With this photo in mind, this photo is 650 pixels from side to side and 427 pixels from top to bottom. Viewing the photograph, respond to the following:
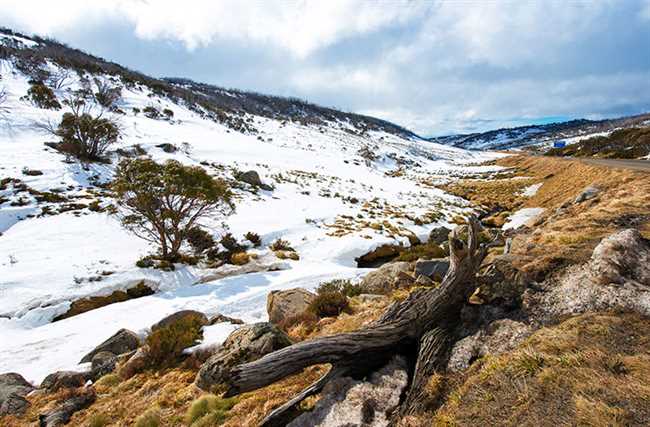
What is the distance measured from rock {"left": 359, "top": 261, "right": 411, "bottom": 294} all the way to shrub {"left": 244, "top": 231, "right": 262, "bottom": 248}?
275 inches

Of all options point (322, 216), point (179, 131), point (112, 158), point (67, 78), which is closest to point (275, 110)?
point (67, 78)

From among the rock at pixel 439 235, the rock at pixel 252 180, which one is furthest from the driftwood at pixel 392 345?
the rock at pixel 252 180

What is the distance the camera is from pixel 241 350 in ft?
16.6

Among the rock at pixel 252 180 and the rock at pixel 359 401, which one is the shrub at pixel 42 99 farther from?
the rock at pixel 359 401

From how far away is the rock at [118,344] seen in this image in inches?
272

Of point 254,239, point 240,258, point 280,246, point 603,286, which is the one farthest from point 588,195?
point 240,258

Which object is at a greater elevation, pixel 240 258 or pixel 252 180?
pixel 252 180

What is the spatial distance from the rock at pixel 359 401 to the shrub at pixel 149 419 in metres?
2.39

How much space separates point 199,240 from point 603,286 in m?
14.1

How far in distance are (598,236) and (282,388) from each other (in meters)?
7.36

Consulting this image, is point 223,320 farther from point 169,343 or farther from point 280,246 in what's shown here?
point 280,246

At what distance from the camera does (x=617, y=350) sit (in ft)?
11.0

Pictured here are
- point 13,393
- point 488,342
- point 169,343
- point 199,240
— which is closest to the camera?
point 488,342

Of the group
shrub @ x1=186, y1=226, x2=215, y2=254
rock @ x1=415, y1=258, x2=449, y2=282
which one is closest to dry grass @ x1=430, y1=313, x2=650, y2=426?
rock @ x1=415, y1=258, x2=449, y2=282
